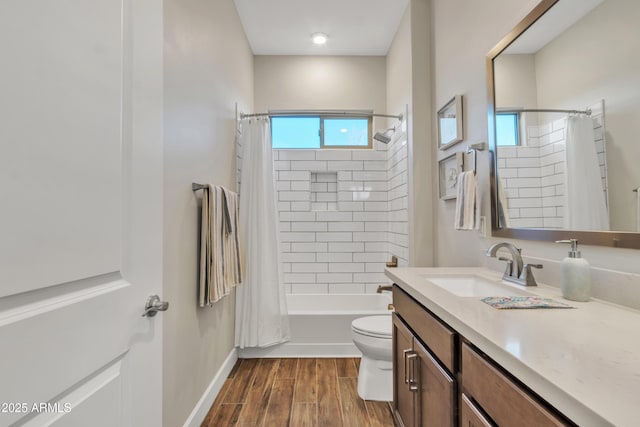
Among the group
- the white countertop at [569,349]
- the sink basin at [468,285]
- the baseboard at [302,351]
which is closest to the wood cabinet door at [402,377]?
the sink basin at [468,285]

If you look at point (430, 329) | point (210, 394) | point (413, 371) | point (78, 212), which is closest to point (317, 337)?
point (210, 394)

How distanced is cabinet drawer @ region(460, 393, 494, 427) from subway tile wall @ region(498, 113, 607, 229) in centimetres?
77

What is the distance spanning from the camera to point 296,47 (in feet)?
10.8

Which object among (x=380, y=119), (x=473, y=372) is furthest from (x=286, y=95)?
(x=473, y=372)

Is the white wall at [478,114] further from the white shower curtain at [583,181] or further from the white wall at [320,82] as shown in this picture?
the white wall at [320,82]

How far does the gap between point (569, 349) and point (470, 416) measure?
323mm

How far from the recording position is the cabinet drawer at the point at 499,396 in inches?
23.0

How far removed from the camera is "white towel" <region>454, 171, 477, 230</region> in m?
1.71

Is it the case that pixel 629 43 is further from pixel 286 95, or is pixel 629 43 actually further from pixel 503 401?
pixel 286 95

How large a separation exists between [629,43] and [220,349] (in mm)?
2582

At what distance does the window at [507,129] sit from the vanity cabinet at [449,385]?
0.86 meters

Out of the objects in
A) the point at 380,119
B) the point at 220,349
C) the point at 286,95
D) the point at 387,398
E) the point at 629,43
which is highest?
the point at 286,95

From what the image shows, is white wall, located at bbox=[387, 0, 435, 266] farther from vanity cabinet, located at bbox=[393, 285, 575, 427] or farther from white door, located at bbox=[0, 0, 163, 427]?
white door, located at bbox=[0, 0, 163, 427]

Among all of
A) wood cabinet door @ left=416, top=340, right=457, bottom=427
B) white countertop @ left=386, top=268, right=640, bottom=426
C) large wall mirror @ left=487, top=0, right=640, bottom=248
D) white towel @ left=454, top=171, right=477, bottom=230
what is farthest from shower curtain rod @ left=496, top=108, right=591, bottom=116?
wood cabinet door @ left=416, top=340, right=457, bottom=427
